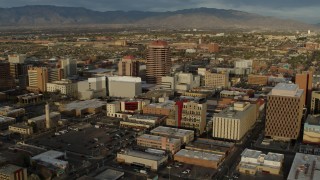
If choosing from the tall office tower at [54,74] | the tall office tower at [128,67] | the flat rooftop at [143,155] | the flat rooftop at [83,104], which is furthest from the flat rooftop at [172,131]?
the tall office tower at [54,74]

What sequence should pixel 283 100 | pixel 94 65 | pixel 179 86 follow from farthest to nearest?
pixel 94 65 → pixel 179 86 → pixel 283 100

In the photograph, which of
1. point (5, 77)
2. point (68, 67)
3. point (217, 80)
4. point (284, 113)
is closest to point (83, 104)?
point (5, 77)

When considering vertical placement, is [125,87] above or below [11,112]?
above

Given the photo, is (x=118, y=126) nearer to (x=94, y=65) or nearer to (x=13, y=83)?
(x=13, y=83)

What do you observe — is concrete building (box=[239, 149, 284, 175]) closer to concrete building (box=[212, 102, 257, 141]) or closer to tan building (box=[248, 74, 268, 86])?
concrete building (box=[212, 102, 257, 141])

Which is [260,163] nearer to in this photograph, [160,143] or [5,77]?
[160,143]

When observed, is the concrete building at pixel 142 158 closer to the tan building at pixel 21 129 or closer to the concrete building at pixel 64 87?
the tan building at pixel 21 129

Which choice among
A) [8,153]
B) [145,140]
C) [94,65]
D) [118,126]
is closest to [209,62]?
[94,65]
